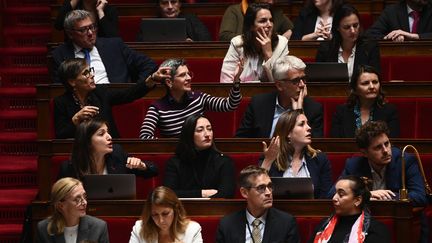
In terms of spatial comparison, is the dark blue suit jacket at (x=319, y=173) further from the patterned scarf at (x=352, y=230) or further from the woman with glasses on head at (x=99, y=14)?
the woman with glasses on head at (x=99, y=14)

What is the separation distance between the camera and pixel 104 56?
2.89 m

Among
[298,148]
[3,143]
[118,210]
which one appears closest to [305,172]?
[298,148]

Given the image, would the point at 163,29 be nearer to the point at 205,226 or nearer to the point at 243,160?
the point at 243,160

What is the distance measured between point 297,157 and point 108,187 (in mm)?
367

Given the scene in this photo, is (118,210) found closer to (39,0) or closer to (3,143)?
(3,143)

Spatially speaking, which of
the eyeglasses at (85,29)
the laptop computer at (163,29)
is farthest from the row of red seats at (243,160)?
the laptop computer at (163,29)

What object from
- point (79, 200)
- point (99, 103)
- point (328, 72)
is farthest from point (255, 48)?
point (79, 200)

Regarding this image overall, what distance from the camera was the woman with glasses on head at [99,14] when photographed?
10.1ft

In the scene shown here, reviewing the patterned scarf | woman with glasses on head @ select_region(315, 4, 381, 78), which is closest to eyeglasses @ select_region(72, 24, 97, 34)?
woman with glasses on head @ select_region(315, 4, 381, 78)

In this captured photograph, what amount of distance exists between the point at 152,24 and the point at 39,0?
1.82ft

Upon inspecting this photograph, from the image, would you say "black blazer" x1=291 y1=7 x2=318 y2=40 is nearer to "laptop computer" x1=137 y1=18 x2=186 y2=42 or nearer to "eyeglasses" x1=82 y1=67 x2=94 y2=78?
"laptop computer" x1=137 y1=18 x2=186 y2=42

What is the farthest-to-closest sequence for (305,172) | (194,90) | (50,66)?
(50,66), (194,90), (305,172)

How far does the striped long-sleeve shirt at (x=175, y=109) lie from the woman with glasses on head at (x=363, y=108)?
212 millimetres

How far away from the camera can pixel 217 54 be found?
3000 mm
